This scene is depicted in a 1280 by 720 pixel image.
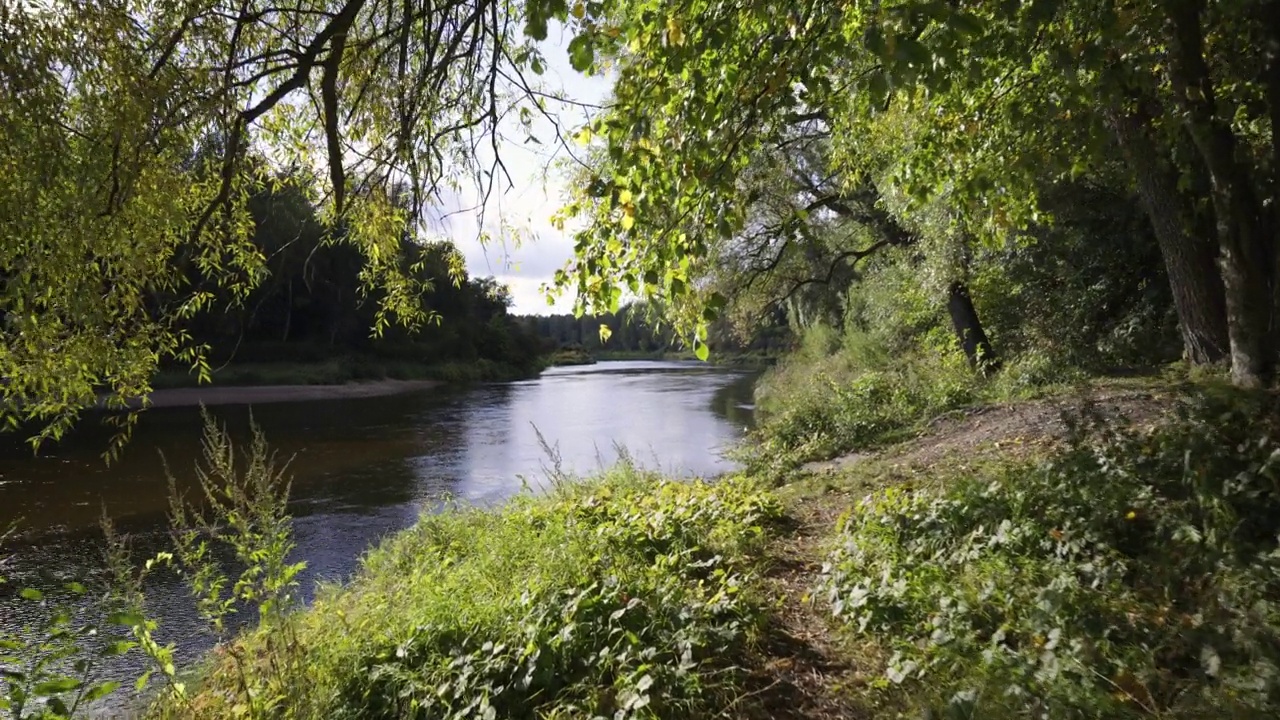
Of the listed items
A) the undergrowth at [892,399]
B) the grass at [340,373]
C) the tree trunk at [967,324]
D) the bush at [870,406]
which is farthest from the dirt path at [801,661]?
the grass at [340,373]

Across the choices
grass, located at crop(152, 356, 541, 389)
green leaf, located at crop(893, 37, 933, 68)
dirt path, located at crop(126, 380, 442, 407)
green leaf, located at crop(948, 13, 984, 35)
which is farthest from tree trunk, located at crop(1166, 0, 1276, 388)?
grass, located at crop(152, 356, 541, 389)

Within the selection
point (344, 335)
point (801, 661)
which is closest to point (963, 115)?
point (801, 661)

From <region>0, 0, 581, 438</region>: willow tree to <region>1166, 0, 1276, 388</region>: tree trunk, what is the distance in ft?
15.4

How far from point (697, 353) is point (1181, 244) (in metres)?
5.68

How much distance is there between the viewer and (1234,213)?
5254 millimetres

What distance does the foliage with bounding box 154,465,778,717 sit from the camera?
10.0 feet

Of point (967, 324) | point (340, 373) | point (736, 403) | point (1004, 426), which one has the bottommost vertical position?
point (736, 403)

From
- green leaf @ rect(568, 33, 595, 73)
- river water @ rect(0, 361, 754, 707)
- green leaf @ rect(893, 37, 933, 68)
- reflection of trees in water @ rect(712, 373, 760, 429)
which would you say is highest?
green leaf @ rect(568, 33, 595, 73)

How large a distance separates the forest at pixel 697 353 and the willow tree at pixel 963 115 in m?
0.03

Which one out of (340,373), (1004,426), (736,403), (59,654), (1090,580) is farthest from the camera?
(340,373)

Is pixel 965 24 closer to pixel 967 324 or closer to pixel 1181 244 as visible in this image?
pixel 1181 244

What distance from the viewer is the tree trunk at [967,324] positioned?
1197 centimetres

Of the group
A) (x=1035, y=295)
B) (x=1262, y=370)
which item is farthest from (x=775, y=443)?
(x=1262, y=370)

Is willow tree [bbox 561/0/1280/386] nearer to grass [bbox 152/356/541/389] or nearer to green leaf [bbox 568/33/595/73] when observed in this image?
green leaf [bbox 568/33/595/73]
